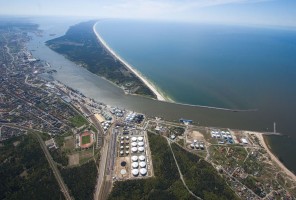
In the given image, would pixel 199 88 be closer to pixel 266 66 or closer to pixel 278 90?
pixel 278 90

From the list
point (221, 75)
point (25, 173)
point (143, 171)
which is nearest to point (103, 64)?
point (221, 75)

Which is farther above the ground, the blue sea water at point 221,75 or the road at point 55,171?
the blue sea water at point 221,75

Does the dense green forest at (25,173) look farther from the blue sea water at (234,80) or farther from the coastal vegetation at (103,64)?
the blue sea water at (234,80)

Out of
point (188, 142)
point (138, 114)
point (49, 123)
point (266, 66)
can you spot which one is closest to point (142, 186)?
point (188, 142)

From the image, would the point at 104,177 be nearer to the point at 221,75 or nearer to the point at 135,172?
the point at 135,172

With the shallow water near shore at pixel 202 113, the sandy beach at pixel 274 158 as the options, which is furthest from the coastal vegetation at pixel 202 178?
the shallow water near shore at pixel 202 113

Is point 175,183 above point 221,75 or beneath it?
beneath
